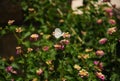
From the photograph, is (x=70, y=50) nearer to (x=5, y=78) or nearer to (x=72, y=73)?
(x=72, y=73)

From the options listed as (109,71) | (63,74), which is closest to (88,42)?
(109,71)

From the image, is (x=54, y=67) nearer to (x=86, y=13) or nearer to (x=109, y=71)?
(x=109, y=71)

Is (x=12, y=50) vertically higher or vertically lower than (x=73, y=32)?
lower

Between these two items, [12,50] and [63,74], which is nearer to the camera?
[63,74]

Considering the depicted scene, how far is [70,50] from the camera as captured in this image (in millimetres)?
3236

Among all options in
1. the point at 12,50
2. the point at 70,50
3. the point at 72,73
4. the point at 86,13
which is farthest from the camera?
the point at 12,50

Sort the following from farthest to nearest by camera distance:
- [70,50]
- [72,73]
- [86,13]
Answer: [86,13] < [70,50] < [72,73]

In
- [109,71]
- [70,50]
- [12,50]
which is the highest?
[70,50]

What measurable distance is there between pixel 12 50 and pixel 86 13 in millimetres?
1101

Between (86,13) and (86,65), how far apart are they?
1.25m

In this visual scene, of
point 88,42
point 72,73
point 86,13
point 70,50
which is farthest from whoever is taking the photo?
point 86,13

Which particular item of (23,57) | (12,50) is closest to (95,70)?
(23,57)

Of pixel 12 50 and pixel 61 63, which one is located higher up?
pixel 61 63

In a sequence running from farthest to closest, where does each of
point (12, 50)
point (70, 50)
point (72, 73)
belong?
point (12, 50) → point (70, 50) → point (72, 73)
